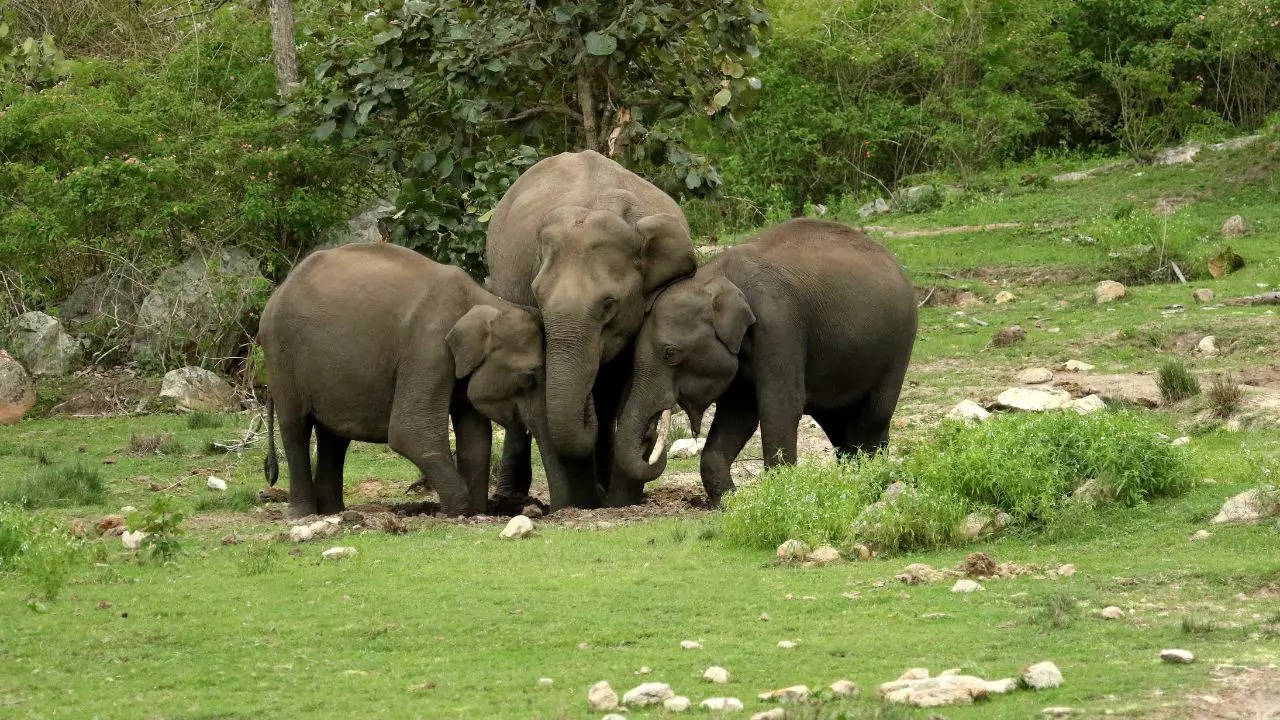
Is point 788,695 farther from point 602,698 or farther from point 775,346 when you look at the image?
point 775,346

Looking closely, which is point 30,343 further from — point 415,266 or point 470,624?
point 470,624

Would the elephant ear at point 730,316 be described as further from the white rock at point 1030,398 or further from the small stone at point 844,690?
the small stone at point 844,690

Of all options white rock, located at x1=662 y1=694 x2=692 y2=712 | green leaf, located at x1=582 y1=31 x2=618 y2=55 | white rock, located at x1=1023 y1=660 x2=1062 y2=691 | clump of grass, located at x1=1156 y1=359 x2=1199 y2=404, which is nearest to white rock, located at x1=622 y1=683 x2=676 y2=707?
white rock, located at x1=662 y1=694 x2=692 y2=712

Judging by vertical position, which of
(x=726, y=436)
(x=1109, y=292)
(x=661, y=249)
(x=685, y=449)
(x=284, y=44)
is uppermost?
(x=284, y=44)

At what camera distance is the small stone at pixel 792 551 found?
35.1ft

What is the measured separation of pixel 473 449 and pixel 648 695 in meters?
6.60

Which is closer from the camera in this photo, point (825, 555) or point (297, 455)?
point (825, 555)

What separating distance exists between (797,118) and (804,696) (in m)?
26.6

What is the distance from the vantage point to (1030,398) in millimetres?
16906

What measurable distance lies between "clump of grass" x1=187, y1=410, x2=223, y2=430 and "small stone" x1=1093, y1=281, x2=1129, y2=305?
9.67 m

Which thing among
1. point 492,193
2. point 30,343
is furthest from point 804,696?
point 30,343

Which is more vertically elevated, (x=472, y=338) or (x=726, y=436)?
(x=472, y=338)

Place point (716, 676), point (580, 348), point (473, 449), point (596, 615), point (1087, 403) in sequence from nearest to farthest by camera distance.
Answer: point (716, 676) < point (596, 615) < point (580, 348) < point (473, 449) < point (1087, 403)

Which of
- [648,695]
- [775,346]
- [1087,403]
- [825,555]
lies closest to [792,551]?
[825,555]
